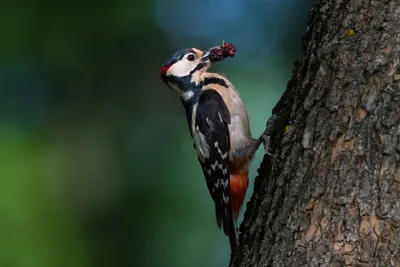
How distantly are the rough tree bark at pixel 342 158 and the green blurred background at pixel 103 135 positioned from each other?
3.58 m

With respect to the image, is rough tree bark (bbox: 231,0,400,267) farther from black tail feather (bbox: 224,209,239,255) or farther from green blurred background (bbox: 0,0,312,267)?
green blurred background (bbox: 0,0,312,267)

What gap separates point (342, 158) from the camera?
192 cm

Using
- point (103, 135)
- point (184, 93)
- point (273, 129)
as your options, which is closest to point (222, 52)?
point (184, 93)

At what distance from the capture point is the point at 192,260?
609cm

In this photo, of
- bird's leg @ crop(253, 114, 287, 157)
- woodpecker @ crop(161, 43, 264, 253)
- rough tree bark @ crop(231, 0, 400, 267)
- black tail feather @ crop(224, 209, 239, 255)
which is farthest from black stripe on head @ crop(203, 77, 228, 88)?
rough tree bark @ crop(231, 0, 400, 267)

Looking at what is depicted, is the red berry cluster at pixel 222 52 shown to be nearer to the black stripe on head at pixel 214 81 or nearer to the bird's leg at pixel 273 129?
the black stripe on head at pixel 214 81

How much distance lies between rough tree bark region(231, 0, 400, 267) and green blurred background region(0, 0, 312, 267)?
3.58m

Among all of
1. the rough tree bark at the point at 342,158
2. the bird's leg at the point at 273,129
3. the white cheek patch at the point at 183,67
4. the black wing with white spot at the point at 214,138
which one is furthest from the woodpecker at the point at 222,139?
the rough tree bark at the point at 342,158

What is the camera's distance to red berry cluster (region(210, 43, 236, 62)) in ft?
11.0

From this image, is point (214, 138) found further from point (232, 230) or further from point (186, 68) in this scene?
point (232, 230)

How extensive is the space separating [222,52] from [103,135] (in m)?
3.32

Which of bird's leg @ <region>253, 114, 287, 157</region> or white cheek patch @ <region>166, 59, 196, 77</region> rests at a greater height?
white cheek patch @ <region>166, 59, 196, 77</region>

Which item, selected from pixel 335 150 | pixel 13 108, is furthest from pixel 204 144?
pixel 13 108

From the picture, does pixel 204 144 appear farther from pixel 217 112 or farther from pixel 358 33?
pixel 358 33
